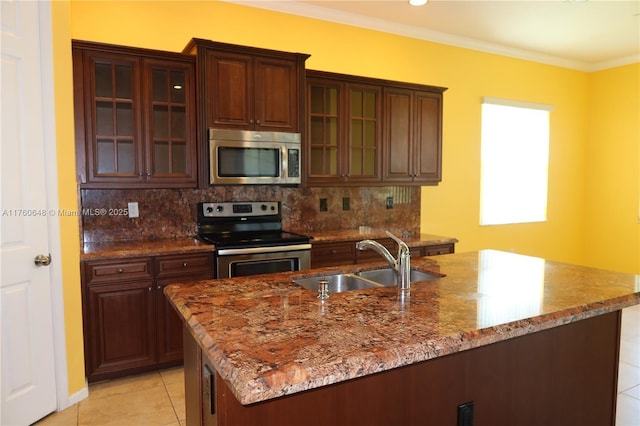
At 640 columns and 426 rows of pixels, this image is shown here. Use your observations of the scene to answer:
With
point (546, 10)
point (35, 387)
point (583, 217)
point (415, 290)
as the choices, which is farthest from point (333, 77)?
point (583, 217)

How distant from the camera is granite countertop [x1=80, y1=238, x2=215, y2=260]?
9.30 ft

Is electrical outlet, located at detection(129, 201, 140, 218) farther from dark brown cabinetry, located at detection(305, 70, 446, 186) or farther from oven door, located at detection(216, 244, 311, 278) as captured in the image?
dark brown cabinetry, located at detection(305, 70, 446, 186)

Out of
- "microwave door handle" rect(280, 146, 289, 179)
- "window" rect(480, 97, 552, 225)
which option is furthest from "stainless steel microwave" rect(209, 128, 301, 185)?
"window" rect(480, 97, 552, 225)

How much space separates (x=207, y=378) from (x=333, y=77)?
9.63ft

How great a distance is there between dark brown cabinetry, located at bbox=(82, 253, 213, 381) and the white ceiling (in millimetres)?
2322

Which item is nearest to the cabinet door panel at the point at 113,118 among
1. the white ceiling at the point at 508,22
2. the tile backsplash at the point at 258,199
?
the tile backsplash at the point at 258,199

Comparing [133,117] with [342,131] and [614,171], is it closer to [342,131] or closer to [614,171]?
[342,131]

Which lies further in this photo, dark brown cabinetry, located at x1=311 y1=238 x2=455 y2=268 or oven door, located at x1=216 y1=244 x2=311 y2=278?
dark brown cabinetry, located at x1=311 y1=238 x2=455 y2=268

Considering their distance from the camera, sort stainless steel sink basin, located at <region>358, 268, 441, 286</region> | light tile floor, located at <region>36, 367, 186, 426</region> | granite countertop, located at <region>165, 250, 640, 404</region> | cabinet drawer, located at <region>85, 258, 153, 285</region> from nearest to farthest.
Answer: granite countertop, located at <region>165, 250, 640, 404</region> → stainless steel sink basin, located at <region>358, 268, 441, 286</region> → light tile floor, located at <region>36, 367, 186, 426</region> → cabinet drawer, located at <region>85, 258, 153, 285</region>

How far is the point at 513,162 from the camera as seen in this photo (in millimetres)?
5406

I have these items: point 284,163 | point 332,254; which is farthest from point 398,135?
point 332,254

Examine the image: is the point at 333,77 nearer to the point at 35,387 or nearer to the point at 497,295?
the point at 497,295

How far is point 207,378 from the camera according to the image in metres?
1.46

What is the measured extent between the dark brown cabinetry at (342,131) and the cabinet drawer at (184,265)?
1120 millimetres
